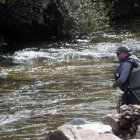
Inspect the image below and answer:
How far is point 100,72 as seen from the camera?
1534 cm

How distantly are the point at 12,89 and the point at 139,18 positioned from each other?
1970 centimetres

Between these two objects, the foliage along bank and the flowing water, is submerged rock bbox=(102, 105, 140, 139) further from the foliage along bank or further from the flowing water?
the foliage along bank

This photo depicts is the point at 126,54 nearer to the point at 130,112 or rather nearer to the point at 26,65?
the point at 130,112

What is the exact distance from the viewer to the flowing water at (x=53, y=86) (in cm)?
1028

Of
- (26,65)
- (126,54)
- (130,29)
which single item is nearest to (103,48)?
(26,65)

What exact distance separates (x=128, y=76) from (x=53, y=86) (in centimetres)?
492

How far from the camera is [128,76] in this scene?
9023 mm

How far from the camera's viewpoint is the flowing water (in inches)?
405

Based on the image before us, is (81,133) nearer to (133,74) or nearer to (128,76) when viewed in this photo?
(128,76)

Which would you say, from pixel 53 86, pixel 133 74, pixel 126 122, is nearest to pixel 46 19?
pixel 53 86

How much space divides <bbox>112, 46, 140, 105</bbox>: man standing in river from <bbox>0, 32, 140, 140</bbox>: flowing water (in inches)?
47.9

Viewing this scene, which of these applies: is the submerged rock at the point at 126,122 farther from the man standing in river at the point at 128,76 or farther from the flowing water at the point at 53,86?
the flowing water at the point at 53,86

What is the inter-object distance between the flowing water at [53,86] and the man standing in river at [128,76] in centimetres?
122

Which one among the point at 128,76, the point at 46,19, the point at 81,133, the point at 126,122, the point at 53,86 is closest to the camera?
the point at 81,133
